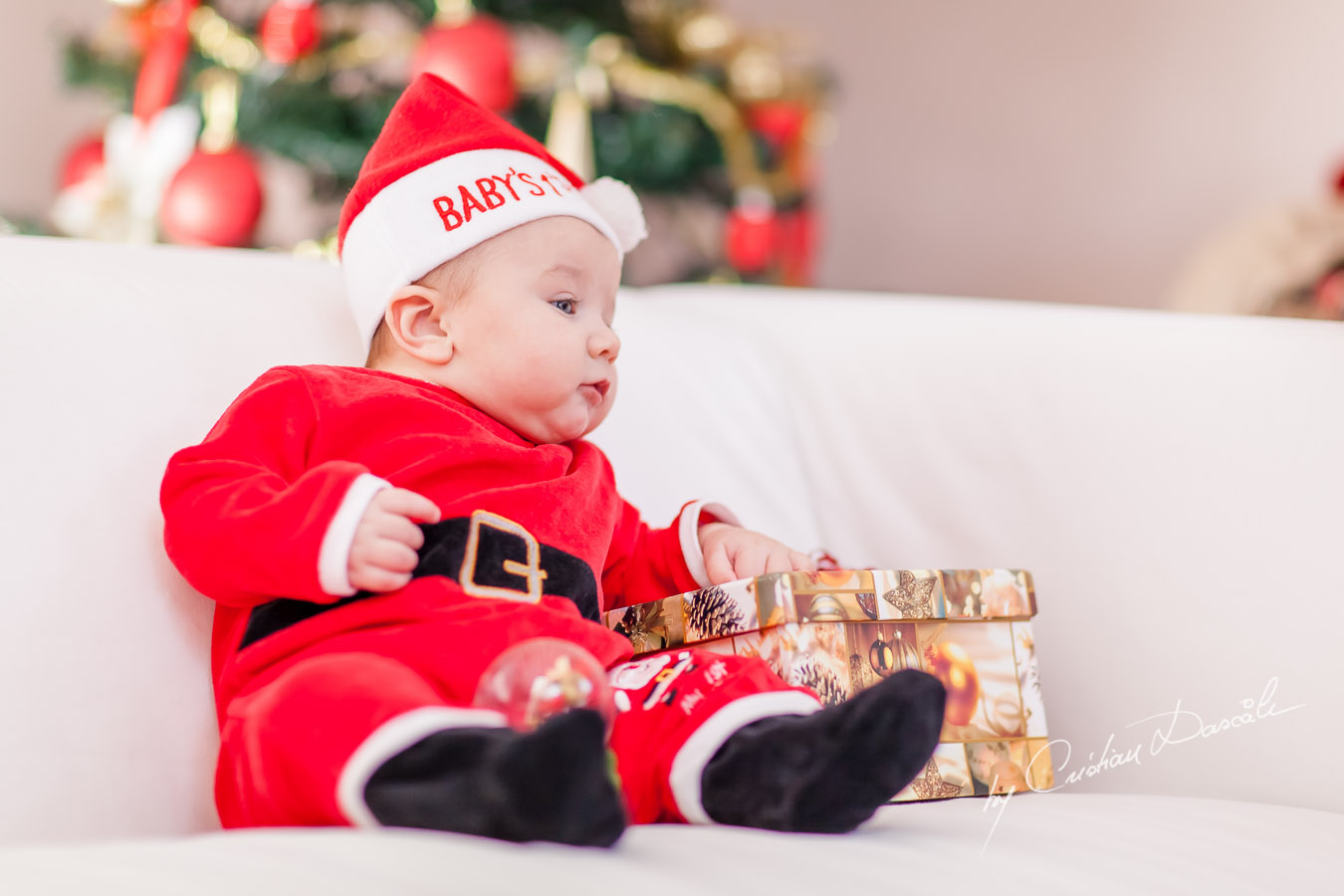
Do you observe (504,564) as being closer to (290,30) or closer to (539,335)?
(539,335)

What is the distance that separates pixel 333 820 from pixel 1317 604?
0.69m

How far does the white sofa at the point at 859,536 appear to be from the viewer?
1.60 ft

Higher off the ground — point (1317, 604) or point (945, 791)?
point (1317, 604)

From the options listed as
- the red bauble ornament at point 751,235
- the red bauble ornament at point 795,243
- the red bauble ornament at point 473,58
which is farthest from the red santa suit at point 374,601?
the red bauble ornament at point 795,243

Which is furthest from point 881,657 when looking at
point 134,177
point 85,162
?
point 85,162

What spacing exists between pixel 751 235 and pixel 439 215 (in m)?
1.34

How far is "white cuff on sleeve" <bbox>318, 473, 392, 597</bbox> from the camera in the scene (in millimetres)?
564

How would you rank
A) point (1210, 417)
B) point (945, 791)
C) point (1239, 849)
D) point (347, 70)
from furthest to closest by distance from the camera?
point (347, 70)
point (1210, 417)
point (945, 791)
point (1239, 849)

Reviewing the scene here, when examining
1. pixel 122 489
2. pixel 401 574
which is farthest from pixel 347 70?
pixel 401 574

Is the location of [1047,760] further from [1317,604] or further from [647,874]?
[647,874]

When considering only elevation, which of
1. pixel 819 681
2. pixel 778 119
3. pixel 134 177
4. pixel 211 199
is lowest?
pixel 819 681

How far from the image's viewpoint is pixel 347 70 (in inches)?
74.7

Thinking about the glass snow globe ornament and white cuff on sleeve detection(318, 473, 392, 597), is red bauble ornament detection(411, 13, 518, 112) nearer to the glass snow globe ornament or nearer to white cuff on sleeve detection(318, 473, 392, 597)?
white cuff on sleeve detection(318, 473, 392, 597)

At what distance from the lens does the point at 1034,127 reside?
2693 mm
